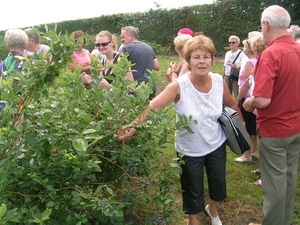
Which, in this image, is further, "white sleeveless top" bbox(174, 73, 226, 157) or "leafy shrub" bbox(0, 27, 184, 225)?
"white sleeveless top" bbox(174, 73, 226, 157)

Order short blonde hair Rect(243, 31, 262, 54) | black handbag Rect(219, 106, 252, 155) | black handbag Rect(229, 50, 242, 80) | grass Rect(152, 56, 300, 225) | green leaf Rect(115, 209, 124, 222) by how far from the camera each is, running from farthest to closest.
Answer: black handbag Rect(229, 50, 242, 80) → short blonde hair Rect(243, 31, 262, 54) → grass Rect(152, 56, 300, 225) → black handbag Rect(219, 106, 252, 155) → green leaf Rect(115, 209, 124, 222)

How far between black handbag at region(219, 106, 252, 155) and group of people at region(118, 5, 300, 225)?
7 cm

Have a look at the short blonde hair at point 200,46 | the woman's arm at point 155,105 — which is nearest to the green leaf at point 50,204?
the woman's arm at point 155,105

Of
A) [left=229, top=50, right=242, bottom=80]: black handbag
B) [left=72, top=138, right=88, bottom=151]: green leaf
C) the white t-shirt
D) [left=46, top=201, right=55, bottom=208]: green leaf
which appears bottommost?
[left=229, top=50, right=242, bottom=80]: black handbag

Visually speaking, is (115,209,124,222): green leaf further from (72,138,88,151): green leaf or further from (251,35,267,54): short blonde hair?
(251,35,267,54): short blonde hair

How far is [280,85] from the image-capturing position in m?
2.67

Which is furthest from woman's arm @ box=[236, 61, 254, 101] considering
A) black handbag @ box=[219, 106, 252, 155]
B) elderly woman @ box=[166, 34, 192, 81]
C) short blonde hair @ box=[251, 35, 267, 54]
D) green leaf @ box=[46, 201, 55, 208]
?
green leaf @ box=[46, 201, 55, 208]

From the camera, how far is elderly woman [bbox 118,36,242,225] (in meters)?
2.67

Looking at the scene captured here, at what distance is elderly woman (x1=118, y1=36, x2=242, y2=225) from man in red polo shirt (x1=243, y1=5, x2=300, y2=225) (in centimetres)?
33

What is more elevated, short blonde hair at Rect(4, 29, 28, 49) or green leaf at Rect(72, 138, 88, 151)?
short blonde hair at Rect(4, 29, 28, 49)

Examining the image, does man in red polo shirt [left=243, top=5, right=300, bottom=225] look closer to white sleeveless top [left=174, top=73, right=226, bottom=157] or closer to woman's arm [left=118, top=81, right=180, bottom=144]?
white sleeveless top [left=174, top=73, right=226, bottom=157]

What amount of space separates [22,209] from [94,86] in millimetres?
763

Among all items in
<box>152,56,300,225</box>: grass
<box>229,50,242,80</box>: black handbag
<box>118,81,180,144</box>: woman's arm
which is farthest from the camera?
<box>229,50,242,80</box>: black handbag

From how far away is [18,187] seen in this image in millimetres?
1726
